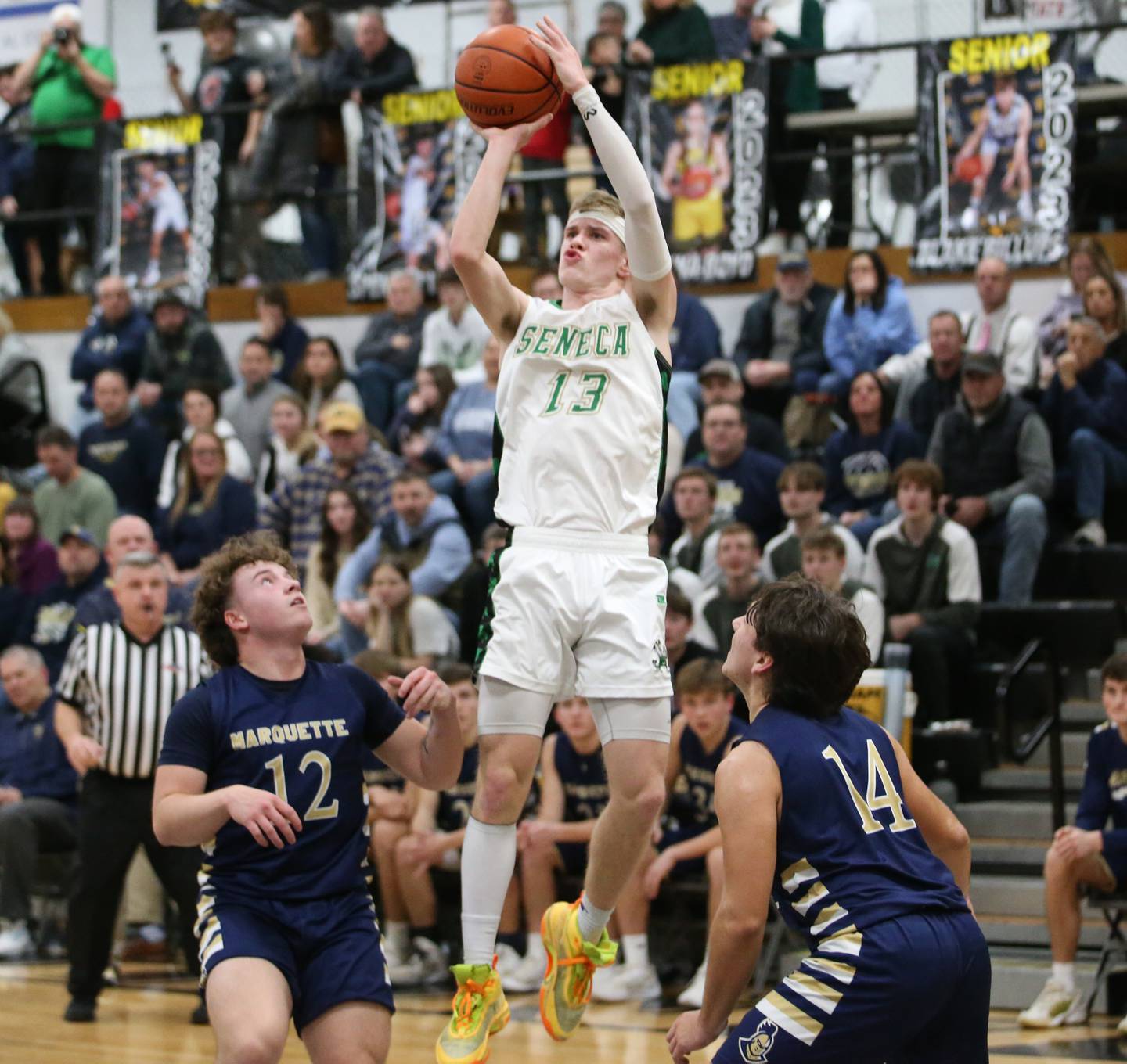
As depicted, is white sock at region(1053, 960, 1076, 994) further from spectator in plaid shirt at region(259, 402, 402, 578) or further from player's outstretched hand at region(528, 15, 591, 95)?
spectator in plaid shirt at region(259, 402, 402, 578)

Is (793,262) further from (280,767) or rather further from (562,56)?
(280,767)

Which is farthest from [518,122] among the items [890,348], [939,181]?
[939,181]

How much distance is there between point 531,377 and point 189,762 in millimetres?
1472

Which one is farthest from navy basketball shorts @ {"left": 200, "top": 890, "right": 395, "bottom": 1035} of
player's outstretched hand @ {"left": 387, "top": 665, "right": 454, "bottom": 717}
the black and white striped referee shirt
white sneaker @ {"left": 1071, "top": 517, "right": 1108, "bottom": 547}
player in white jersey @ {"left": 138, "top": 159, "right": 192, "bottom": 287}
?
player in white jersey @ {"left": 138, "top": 159, "right": 192, "bottom": 287}

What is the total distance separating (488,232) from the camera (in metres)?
5.09

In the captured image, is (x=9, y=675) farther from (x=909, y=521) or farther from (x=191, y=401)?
(x=909, y=521)

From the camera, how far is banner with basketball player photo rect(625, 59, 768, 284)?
1170 centimetres

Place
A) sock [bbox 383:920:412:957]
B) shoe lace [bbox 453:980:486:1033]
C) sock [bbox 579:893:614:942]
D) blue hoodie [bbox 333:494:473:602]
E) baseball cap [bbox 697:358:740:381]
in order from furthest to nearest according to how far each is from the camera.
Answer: baseball cap [bbox 697:358:740:381]
blue hoodie [bbox 333:494:473:602]
sock [bbox 383:920:412:957]
sock [bbox 579:893:614:942]
shoe lace [bbox 453:980:486:1033]

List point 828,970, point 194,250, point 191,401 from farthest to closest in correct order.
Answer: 1. point 194,250
2. point 191,401
3. point 828,970

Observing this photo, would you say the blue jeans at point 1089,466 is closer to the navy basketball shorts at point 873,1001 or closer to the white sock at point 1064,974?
the white sock at point 1064,974

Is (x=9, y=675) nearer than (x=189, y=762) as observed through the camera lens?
No

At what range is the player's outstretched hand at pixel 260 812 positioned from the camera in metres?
4.34

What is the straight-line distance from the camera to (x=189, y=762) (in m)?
4.56

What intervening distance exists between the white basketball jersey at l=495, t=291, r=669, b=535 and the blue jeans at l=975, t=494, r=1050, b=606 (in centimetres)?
422
